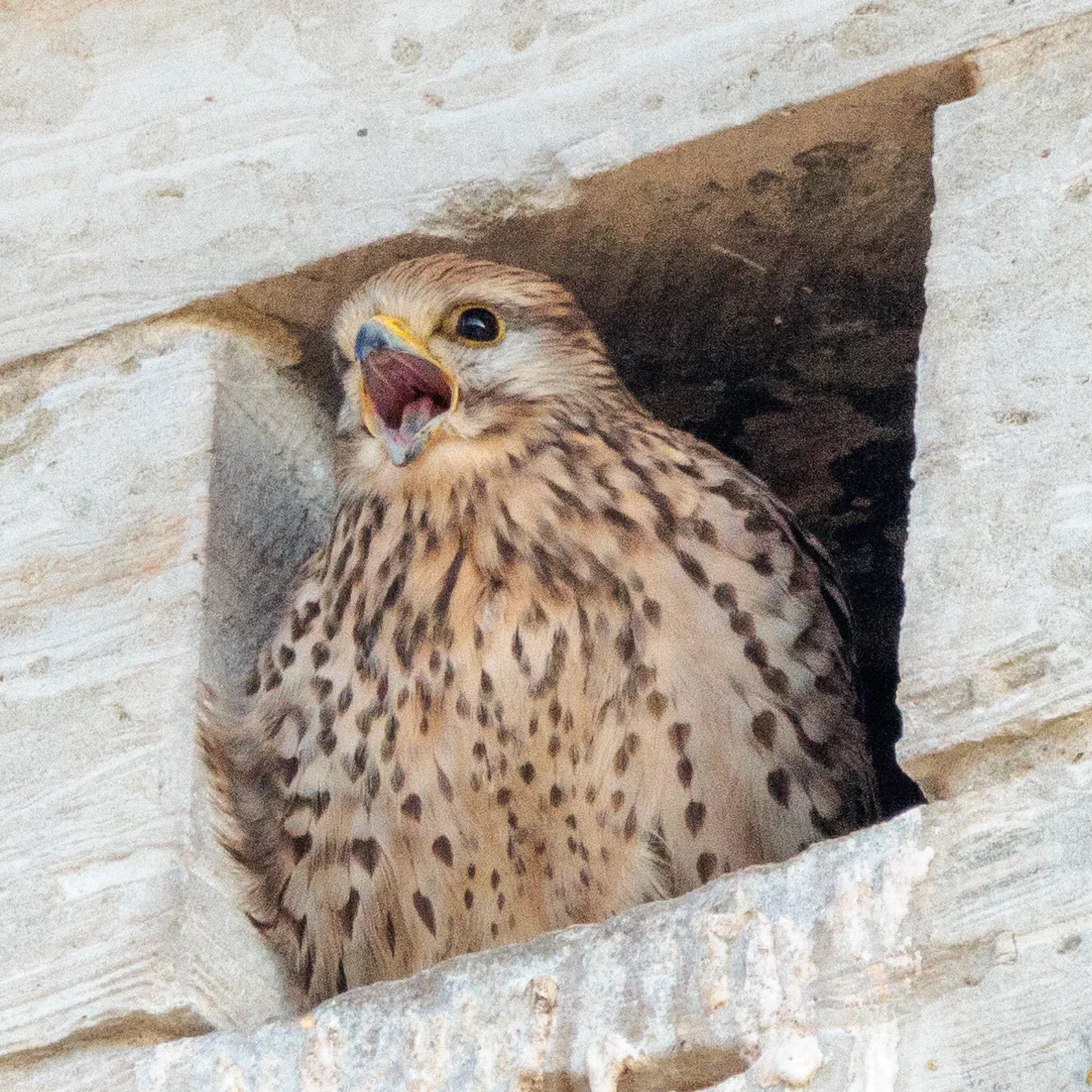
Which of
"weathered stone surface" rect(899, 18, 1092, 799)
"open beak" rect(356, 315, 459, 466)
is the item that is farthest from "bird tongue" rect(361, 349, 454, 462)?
"weathered stone surface" rect(899, 18, 1092, 799)

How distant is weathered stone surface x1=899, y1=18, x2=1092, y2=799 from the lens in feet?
A: 10.5

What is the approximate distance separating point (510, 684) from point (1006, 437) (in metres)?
0.90

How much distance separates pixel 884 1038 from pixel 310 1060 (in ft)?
2.66

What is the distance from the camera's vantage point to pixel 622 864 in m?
3.94

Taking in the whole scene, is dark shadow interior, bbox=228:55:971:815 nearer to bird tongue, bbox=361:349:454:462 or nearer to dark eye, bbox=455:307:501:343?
dark eye, bbox=455:307:501:343

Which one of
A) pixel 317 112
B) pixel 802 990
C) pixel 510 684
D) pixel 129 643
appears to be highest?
pixel 317 112

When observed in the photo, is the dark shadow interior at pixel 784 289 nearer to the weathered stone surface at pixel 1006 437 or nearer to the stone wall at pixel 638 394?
the stone wall at pixel 638 394

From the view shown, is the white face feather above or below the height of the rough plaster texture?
below

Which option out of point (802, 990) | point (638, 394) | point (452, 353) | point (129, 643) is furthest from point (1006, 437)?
point (638, 394)

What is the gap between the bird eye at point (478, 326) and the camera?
429 cm

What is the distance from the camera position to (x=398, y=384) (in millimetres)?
4242

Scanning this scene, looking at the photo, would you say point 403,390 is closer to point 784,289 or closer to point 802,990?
point 784,289

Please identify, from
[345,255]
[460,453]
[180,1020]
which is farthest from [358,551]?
[180,1020]

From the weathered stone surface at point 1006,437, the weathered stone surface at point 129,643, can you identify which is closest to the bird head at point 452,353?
the weathered stone surface at point 129,643
